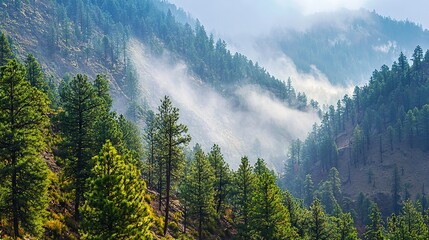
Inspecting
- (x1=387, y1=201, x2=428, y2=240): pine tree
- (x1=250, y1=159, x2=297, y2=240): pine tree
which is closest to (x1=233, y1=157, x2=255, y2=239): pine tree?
(x1=250, y1=159, x2=297, y2=240): pine tree

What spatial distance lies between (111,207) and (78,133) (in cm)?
1511

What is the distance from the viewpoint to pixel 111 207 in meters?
21.2

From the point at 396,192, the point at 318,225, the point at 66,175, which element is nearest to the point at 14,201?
the point at 66,175

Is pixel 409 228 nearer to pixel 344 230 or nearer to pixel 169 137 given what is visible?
pixel 344 230

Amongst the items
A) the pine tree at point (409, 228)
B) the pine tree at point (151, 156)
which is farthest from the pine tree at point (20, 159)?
the pine tree at point (409, 228)

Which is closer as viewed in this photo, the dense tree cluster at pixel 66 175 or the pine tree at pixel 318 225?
the dense tree cluster at pixel 66 175

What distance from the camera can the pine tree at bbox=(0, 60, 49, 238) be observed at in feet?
79.6

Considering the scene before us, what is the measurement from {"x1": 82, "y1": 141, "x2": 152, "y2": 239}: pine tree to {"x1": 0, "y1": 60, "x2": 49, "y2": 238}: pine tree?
5694mm

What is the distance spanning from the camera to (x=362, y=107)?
181 m

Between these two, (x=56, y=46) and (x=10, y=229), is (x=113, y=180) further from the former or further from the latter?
(x=56, y=46)

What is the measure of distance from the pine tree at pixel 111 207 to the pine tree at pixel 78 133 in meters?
10.8

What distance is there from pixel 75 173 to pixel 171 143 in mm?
12060

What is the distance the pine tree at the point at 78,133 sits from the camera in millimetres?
33188

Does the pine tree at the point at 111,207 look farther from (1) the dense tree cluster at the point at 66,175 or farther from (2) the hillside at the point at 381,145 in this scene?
(2) the hillside at the point at 381,145
